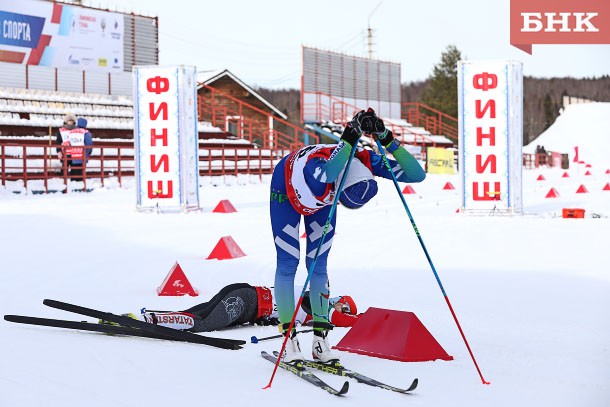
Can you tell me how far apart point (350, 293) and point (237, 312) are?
4.96ft

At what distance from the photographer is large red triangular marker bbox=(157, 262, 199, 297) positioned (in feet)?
21.3

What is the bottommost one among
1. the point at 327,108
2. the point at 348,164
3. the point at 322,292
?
the point at 322,292

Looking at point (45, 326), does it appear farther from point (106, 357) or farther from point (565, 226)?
point (565, 226)

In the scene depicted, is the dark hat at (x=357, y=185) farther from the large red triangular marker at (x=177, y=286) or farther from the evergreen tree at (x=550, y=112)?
the evergreen tree at (x=550, y=112)

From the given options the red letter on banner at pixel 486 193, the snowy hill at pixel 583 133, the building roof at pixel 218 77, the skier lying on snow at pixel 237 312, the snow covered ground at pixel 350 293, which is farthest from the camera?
the snowy hill at pixel 583 133

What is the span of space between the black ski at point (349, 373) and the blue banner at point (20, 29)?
3007 centimetres

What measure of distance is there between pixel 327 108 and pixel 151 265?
39238 mm

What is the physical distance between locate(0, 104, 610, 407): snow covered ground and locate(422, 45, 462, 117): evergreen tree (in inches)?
2279

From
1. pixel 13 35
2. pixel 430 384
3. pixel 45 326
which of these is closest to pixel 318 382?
pixel 430 384

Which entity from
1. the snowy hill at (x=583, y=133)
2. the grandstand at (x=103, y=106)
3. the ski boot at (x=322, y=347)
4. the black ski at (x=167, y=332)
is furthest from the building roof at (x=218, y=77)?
the ski boot at (x=322, y=347)

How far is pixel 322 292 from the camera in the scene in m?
4.44

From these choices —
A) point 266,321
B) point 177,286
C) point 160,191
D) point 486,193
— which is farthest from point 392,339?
point 160,191

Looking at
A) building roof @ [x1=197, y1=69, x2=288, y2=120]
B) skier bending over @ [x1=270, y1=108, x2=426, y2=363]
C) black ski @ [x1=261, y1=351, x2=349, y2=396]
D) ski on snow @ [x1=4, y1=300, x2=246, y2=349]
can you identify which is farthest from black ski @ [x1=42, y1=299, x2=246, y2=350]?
building roof @ [x1=197, y1=69, x2=288, y2=120]

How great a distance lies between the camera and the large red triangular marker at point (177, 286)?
6496mm
